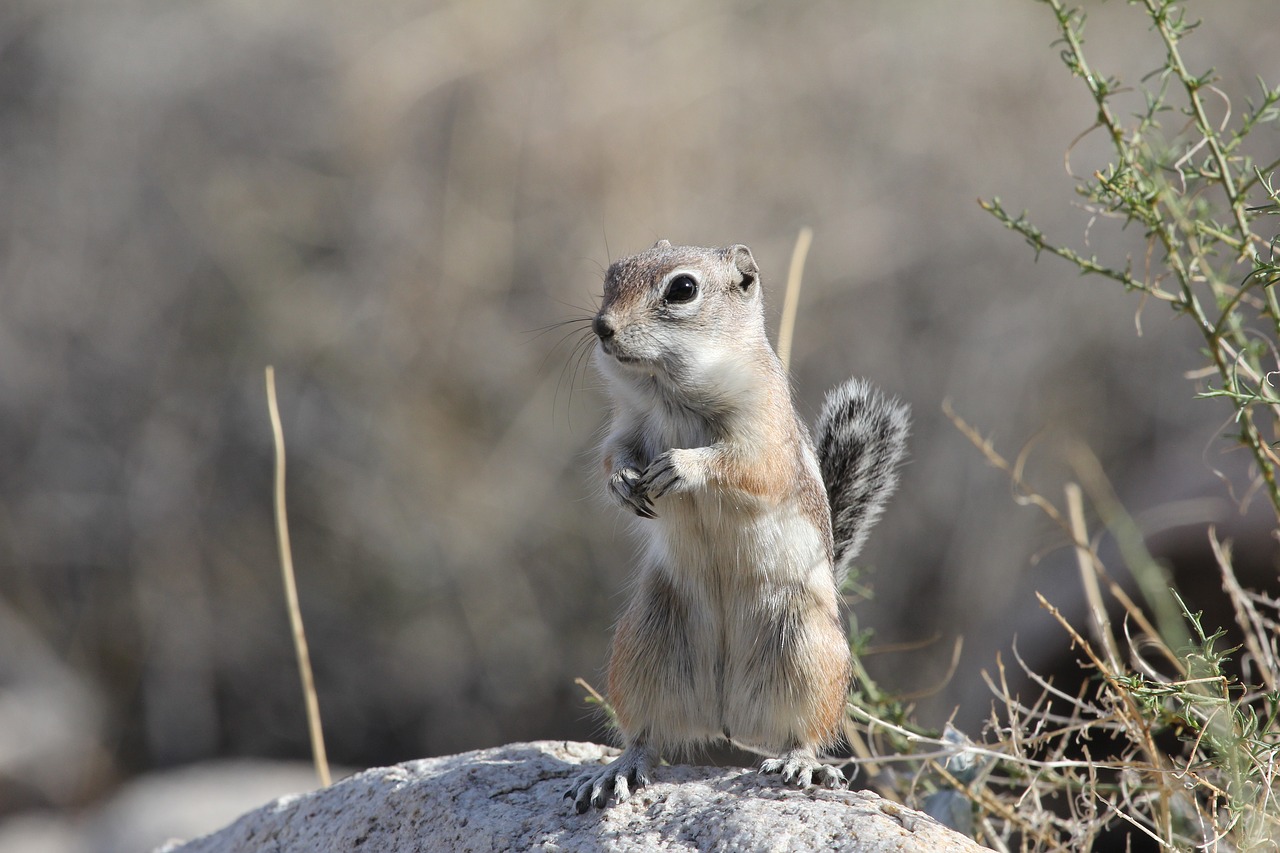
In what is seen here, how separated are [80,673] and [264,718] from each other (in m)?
1.19

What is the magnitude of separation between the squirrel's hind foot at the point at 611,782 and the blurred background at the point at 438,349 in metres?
3.89

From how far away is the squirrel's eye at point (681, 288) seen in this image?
9.97 feet

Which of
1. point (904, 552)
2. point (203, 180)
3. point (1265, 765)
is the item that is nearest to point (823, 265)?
point (904, 552)

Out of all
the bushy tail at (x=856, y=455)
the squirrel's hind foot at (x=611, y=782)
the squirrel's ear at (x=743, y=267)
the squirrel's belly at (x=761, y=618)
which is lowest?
the squirrel's hind foot at (x=611, y=782)

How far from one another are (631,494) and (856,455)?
81 centimetres

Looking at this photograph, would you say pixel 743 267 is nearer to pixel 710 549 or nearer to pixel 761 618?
pixel 710 549

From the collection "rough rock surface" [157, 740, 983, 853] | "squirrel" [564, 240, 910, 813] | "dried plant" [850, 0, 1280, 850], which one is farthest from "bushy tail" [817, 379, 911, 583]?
"rough rock surface" [157, 740, 983, 853]

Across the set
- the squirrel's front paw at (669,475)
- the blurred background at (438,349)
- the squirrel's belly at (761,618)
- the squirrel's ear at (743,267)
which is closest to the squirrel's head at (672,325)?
the squirrel's ear at (743,267)

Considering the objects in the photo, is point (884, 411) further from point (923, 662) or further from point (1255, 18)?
point (1255, 18)

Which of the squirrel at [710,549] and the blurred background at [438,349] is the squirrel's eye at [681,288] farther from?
the blurred background at [438,349]

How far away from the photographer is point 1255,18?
28.1ft

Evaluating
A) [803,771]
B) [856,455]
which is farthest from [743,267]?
[803,771]

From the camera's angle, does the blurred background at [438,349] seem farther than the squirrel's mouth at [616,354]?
Yes

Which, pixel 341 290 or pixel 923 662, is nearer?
pixel 923 662
